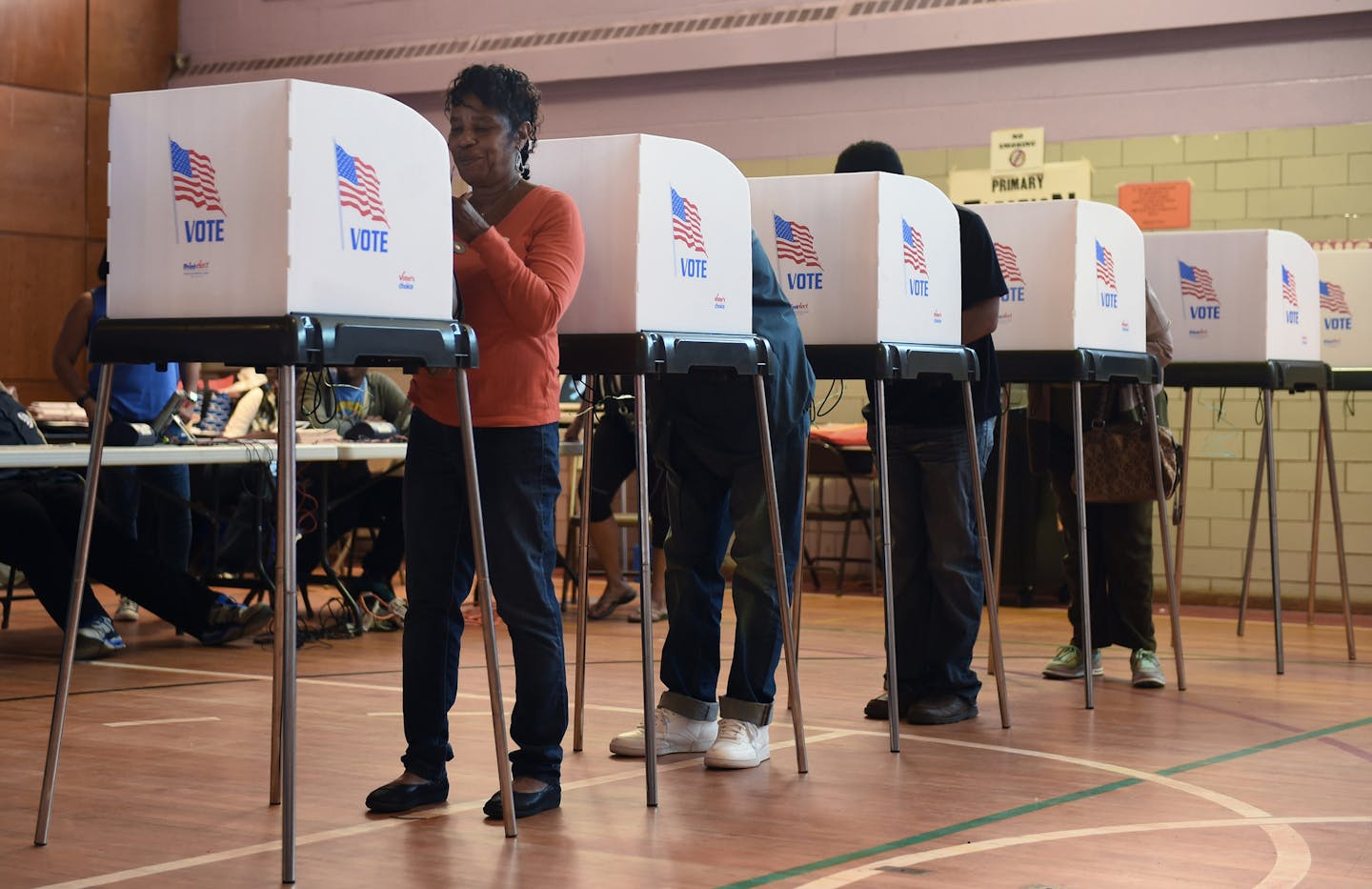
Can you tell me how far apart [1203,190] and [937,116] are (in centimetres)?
130

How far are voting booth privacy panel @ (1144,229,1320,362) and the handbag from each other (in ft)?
1.41

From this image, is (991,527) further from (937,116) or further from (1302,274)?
(937,116)

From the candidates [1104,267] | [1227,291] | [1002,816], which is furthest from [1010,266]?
[1002,816]

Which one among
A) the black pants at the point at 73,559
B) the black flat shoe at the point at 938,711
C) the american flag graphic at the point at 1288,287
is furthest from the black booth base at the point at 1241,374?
the black pants at the point at 73,559

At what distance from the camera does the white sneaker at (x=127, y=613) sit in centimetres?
662

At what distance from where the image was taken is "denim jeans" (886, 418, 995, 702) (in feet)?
14.0

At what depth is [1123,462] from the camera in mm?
4969

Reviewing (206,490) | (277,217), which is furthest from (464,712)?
(206,490)

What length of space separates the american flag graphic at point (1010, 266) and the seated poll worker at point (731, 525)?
1.01 meters

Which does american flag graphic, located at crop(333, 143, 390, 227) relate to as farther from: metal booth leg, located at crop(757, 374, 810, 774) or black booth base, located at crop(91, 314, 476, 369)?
metal booth leg, located at crop(757, 374, 810, 774)

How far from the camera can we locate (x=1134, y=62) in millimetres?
7531

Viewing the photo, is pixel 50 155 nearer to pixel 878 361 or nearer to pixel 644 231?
pixel 878 361

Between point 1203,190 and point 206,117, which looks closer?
point 206,117

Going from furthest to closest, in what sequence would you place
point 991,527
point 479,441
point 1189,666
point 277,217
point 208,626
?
point 991,527
point 208,626
point 1189,666
point 479,441
point 277,217
